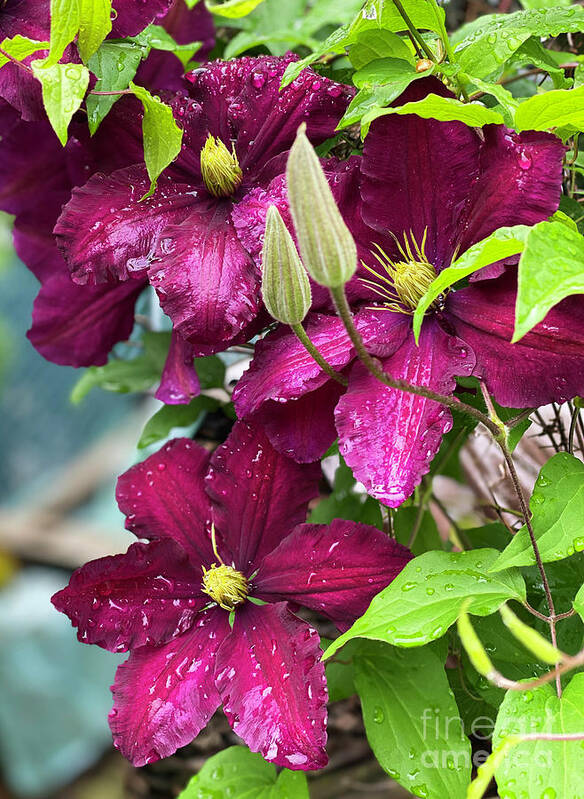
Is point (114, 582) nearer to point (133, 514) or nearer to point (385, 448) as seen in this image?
point (133, 514)

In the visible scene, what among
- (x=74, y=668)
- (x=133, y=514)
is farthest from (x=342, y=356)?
(x=74, y=668)

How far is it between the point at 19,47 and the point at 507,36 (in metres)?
0.24

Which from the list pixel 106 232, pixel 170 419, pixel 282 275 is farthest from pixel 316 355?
pixel 170 419

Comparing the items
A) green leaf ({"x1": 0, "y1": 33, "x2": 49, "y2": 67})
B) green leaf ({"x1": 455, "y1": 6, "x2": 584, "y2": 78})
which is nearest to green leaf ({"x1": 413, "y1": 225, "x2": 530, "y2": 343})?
green leaf ({"x1": 455, "y1": 6, "x2": 584, "y2": 78})

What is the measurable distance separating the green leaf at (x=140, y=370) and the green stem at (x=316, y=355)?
286 millimetres

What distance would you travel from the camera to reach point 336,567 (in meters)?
0.41

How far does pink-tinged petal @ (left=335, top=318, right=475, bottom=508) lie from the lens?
0.34 m

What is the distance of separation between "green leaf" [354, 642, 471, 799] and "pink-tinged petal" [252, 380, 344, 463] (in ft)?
0.44

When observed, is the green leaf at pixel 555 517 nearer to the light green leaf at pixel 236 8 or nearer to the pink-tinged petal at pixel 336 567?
the pink-tinged petal at pixel 336 567

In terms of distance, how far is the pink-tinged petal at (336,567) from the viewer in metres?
0.40

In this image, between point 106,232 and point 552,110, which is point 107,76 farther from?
point 552,110

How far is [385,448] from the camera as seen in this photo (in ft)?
1.15

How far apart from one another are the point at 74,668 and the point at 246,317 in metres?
1.89

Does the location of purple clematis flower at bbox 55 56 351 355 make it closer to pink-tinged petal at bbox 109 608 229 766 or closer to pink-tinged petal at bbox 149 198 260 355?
pink-tinged petal at bbox 149 198 260 355
